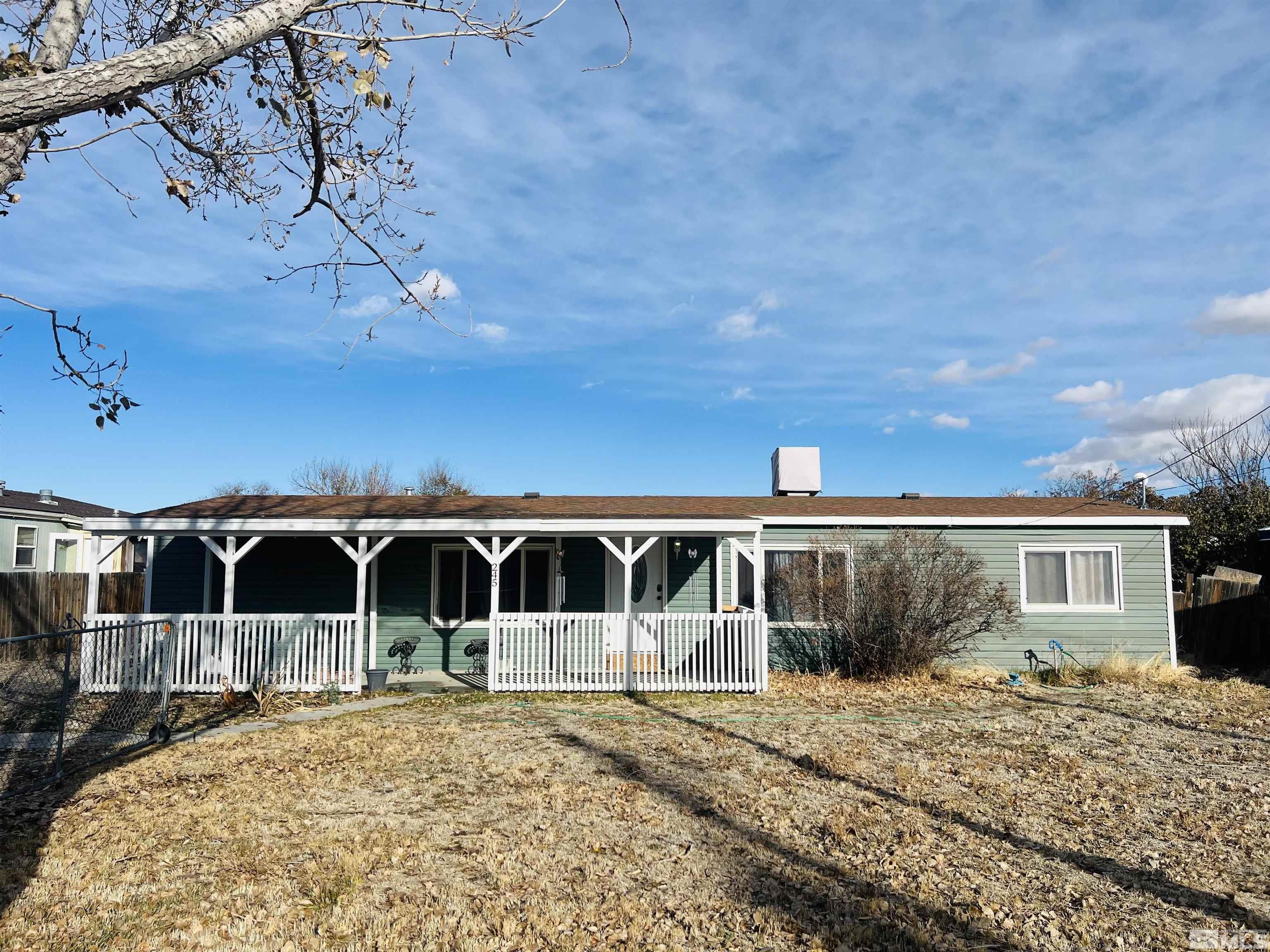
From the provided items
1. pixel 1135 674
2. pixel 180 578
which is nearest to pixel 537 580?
pixel 180 578

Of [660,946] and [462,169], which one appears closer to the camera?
[660,946]

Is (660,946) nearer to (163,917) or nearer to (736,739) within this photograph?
(163,917)

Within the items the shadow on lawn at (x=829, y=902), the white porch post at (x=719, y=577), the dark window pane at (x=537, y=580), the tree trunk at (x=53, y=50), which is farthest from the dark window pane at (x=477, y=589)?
the tree trunk at (x=53, y=50)

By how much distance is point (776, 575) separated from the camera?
45.5 feet

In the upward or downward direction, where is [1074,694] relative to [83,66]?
downward

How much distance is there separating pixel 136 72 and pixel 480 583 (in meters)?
11.2

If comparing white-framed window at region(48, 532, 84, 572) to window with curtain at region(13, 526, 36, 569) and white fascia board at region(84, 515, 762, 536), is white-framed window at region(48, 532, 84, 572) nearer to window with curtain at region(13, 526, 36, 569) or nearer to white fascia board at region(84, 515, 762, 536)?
window with curtain at region(13, 526, 36, 569)

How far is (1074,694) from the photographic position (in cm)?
1183

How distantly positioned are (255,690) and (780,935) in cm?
860

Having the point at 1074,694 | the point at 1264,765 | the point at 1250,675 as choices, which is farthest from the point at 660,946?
the point at 1250,675

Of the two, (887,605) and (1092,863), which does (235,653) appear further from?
(1092,863)

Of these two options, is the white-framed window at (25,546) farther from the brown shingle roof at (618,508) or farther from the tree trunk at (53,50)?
the tree trunk at (53,50)

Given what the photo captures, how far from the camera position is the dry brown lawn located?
425 cm

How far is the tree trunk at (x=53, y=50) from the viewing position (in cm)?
360
